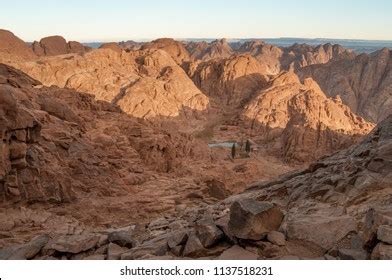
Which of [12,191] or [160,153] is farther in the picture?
[160,153]

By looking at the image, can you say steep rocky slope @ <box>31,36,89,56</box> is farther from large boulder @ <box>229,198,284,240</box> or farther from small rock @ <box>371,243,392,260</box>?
small rock @ <box>371,243,392,260</box>

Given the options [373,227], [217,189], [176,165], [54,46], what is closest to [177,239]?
[373,227]

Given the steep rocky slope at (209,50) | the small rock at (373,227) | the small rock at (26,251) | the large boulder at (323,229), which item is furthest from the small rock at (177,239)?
the steep rocky slope at (209,50)

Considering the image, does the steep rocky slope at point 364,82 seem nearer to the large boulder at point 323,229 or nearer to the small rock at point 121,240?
the large boulder at point 323,229

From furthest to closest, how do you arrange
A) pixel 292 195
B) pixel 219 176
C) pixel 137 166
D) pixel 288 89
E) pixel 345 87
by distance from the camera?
pixel 345 87 → pixel 288 89 → pixel 219 176 → pixel 137 166 → pixel 292 195

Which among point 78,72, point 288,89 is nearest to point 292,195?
point 78,72

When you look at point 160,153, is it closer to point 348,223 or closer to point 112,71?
point 348,223
